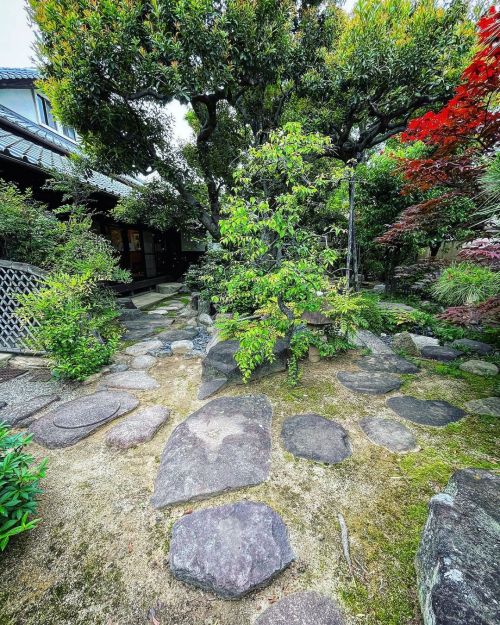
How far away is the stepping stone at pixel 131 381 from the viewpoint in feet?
9.29

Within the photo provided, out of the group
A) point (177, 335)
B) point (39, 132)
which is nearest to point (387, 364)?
point (177, 335)

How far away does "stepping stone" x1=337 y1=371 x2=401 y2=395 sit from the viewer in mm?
2639

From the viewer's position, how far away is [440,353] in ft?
11.2

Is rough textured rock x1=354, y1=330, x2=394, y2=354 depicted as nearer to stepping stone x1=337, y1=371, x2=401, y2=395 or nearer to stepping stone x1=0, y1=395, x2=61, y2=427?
stepping stone x1=337, y1=371, x2=401, y2=395

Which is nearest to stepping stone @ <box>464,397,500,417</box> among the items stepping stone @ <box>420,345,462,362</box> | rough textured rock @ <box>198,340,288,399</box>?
stepping stone @ <box>420,345,462,362</box>

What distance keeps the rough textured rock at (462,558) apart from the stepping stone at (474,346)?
2881 millimetres

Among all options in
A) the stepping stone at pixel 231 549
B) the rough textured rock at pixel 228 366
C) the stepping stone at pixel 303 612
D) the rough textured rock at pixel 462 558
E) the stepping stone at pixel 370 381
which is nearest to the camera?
the rough textured rock at pixel 462 558

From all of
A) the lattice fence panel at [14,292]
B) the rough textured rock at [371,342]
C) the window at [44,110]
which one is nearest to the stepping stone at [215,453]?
the rough textured rock at [371,342]

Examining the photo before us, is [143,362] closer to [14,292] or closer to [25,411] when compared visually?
[25,411]

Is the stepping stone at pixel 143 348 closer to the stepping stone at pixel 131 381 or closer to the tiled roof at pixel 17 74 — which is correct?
the stepping stone at pixel 131 381

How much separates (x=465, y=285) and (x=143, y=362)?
5.73 metres

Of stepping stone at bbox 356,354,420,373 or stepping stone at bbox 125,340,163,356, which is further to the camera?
stepping stone at bbox 125,340,163,356

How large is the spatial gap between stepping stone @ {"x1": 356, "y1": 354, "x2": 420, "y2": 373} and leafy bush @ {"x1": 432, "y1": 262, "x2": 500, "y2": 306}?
2354mm

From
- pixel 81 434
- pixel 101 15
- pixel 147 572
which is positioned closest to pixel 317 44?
pixel 101 15
